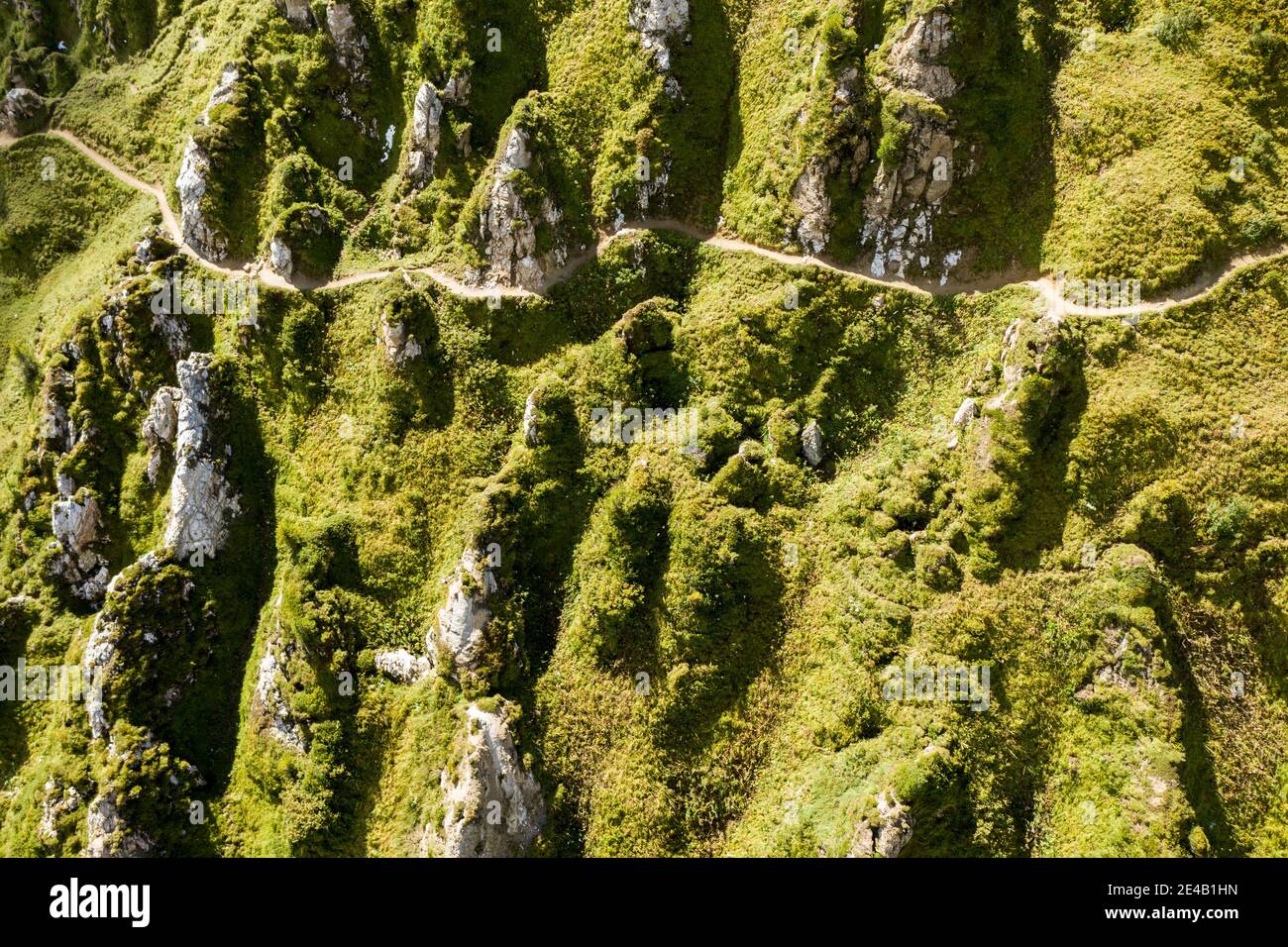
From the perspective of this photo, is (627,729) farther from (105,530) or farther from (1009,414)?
(105,530)

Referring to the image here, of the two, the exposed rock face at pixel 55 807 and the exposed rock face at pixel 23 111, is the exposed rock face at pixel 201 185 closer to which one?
the exposed rock face at pixel 23 111

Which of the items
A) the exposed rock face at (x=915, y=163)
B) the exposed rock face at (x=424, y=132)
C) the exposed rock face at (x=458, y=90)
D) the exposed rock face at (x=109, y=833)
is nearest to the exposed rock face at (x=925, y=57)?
the exposed rock face at (x=915, y=163)

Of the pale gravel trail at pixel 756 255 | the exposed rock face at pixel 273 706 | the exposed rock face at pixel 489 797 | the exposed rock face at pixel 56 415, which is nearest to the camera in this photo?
the exposed rock face at pixel 489 797

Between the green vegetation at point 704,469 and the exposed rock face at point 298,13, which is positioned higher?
the exposed rock face at point 298,13

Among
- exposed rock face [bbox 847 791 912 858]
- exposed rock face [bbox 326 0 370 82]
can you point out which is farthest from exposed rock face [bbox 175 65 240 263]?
exposed rock face [bbox 847 791 912 858]

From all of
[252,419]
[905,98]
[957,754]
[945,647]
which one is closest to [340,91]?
[252,419]

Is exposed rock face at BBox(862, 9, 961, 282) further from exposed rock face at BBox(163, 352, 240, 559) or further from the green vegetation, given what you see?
exposed rock face at BBox(163, 352, 240, 559)

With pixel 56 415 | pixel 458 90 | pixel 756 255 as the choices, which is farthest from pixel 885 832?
pixel 56 415

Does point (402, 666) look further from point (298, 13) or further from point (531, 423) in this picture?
point (298, 13)
